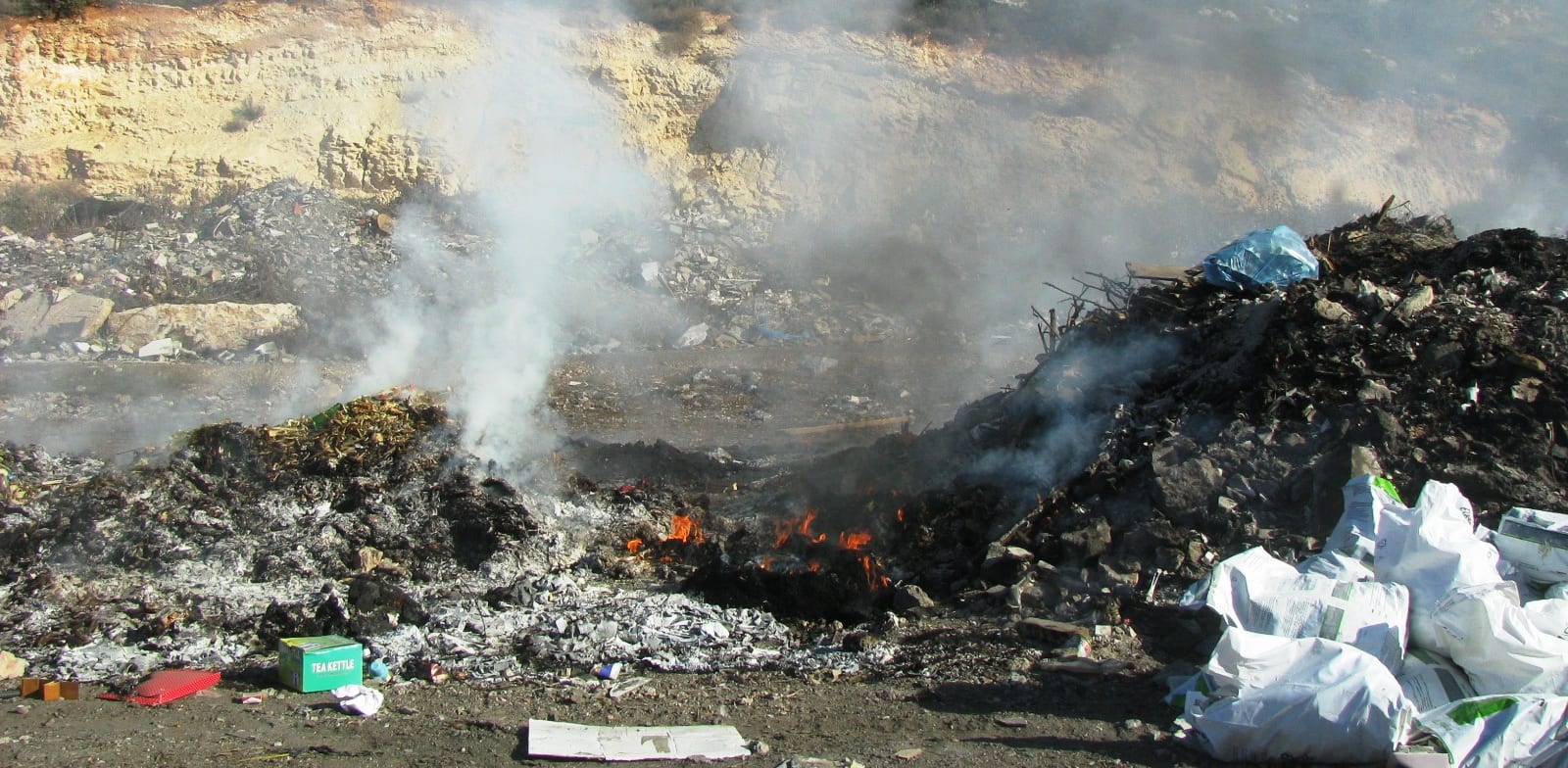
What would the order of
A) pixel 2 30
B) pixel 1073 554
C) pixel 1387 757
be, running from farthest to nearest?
1. pixel 2 30
2. pixel 1073 554
3. pixel 1387 757

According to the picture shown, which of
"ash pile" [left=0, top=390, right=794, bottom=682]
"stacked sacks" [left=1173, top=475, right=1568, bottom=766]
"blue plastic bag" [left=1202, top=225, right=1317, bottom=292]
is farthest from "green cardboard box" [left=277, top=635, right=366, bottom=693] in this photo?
"blue plastic bag" [left=1202, top=225, right=1317, bottom=292]

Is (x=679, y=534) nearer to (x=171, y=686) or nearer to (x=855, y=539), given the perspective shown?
(x=855, y=539)

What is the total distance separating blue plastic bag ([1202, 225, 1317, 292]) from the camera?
6.86 metres

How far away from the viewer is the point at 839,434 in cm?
1057

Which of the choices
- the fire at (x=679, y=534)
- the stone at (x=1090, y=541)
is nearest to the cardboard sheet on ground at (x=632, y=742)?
the stone at (x=1090, y=541)

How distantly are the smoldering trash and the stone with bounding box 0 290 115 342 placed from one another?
606cm

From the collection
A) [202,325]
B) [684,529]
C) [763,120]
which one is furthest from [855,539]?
[763,120]

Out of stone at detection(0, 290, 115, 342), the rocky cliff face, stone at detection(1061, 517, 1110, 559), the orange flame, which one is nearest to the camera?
stone at detection(1061, 517, 1110, 559)

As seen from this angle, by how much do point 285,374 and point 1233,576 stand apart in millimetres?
10495

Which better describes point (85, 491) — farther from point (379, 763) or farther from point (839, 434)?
point (839, 434)

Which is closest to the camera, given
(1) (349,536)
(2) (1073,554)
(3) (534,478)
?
(2) (1073,554)

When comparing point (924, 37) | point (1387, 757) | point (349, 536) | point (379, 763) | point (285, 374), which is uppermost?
point (924, 37)

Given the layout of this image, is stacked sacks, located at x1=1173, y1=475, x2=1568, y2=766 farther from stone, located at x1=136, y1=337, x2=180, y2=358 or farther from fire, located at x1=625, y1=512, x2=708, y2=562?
stone, located at x1=136, y1=337, x2=180, y2=358

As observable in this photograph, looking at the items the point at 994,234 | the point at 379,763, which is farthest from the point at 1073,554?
the point at 994,234
